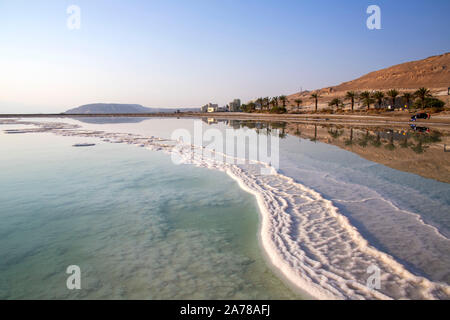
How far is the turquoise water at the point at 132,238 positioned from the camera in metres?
3.89

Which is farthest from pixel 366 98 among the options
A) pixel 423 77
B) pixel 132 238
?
pixel 132 238

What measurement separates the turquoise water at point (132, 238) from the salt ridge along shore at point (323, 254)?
0.37 metres

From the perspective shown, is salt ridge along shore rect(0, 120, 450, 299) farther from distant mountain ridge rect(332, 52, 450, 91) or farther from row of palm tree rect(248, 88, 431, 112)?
distant mountain ridge rect(332, 52, 450, 91)

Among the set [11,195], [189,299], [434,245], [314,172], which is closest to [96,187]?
[11,195]

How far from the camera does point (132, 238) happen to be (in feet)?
17.9

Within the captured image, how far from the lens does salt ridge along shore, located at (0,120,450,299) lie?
149 inches

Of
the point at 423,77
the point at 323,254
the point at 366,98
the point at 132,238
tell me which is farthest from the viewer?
the point at 423,77

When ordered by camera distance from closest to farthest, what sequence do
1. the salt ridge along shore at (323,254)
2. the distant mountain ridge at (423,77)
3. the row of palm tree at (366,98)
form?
the salt ridge along shore at (323,254), the row of palm tree at (366,98), the distant mountain ridge at (423,77)

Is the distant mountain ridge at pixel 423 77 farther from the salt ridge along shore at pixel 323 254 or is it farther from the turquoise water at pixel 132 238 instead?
the turquoise water at pixel 132 238

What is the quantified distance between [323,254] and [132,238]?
379 cm

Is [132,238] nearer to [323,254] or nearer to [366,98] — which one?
[323,254]

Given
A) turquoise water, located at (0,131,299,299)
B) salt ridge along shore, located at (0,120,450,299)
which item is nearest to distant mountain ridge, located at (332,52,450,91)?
salt ridge along shore, located at (0,120,450,299)

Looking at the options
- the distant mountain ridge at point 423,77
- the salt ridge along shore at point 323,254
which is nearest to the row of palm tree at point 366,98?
the distant mountain ridge at point 423,77
